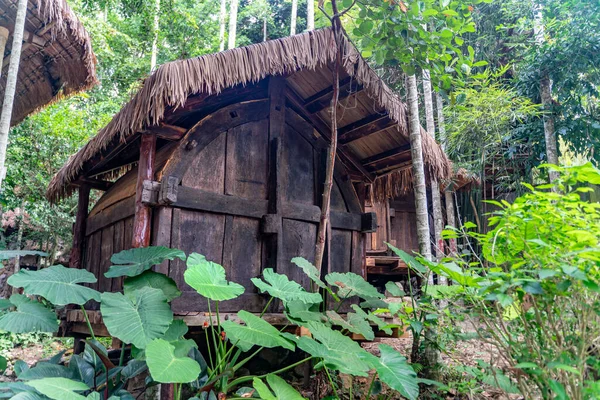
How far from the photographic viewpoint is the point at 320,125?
Result: 5070 mm

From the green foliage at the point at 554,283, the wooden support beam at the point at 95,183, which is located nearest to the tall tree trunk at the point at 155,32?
the wooden support beam at the point at 95,183

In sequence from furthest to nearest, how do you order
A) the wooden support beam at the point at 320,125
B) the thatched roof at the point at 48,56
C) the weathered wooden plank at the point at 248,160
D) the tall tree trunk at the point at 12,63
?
1. the wooden support beam at the point at 320,125
2. the weathered wooden plank at the point at 248,160
3. the thatched roof at the point at 48,56
4. the tall tree trunk at the point at 12,63

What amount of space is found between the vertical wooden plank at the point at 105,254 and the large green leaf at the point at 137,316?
1.97 metres

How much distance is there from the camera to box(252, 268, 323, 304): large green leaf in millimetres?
3068

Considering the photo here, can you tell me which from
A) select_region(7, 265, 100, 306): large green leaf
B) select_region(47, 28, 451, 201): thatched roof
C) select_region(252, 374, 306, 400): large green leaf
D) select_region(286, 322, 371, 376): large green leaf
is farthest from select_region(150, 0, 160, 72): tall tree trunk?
select_region(252, 374, 306, 400): large green leaf

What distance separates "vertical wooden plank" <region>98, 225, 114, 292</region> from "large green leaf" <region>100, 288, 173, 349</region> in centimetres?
197

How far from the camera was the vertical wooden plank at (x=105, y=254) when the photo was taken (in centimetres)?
461

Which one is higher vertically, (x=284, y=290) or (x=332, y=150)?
(x=332, y=150)

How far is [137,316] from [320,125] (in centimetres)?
310

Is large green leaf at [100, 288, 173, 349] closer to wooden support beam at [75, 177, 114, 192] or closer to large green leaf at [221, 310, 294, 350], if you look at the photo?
large green leaf at [221, 310, 294, 350]

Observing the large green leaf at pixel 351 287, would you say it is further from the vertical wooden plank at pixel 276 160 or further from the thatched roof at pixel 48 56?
the thatched roof at pixel 48 56

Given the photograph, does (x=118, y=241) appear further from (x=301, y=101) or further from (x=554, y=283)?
(x=554, y=283)

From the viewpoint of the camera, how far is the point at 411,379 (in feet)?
8.54

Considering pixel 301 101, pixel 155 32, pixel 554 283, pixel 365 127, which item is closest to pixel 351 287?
pixel 554 283
